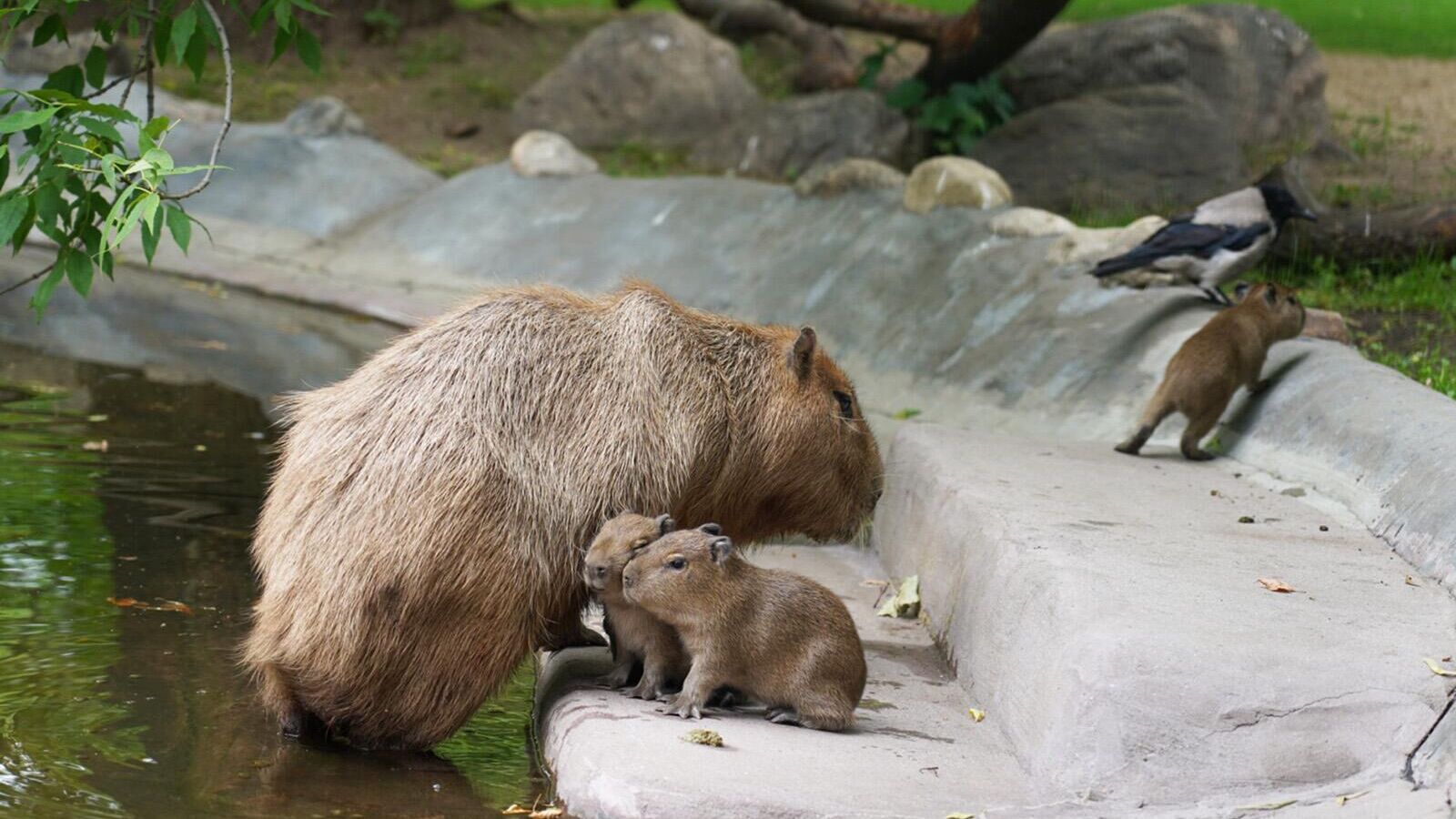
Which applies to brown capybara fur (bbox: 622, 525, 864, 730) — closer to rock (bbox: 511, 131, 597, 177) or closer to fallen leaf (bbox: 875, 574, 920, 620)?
fallen leaf (bbox: 875, 574, 920, 620)

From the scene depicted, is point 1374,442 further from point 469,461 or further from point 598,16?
point 598,16

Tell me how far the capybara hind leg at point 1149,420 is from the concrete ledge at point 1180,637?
3.13 ft

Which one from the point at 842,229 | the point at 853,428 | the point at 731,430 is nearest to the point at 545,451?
the point at 731,430

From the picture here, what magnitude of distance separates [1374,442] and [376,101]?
1430cm

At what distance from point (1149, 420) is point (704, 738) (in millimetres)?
3398

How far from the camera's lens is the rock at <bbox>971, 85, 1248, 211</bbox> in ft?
43.1

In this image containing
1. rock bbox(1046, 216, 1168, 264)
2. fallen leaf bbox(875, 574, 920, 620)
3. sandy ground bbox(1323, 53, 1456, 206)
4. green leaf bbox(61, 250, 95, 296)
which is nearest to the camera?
green leaf bbox(61, 250, 95, 296)

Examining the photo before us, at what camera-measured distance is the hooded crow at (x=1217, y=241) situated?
8.16 m

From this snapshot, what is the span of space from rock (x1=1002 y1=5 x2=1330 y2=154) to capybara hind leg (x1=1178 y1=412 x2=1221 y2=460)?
23.6ft

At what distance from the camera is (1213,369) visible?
22.1 ft

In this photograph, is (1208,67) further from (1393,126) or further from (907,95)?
(907,95)

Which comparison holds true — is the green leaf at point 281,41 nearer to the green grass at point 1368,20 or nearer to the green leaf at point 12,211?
the green leaf at point 12,211

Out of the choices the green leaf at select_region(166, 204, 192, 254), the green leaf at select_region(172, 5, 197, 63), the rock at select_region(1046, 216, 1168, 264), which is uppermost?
the green leaf at select_region(172, 5, 197, 63)

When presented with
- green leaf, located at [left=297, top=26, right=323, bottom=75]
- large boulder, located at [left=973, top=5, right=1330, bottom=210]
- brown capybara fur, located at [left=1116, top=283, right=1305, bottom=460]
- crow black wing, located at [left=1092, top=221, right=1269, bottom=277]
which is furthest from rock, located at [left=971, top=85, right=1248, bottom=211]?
green leaf, located at [left=297, top=26, right=323, bottom=75]
